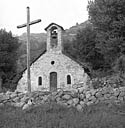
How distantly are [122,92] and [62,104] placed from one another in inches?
122

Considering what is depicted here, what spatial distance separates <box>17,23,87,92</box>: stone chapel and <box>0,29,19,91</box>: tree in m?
6.76

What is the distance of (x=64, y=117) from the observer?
895 centimetres

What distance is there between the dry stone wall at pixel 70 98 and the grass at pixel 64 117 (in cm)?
60

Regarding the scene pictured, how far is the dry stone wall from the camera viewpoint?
11.2 metres

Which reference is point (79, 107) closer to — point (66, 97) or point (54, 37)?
point (66, 97)

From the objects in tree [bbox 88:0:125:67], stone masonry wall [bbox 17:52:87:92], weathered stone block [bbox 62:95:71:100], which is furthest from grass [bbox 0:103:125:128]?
stone masonry wall [bbox 17:52:87:92]

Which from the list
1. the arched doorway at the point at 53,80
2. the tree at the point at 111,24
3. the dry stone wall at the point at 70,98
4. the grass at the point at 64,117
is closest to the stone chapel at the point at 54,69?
the arched doorway at the point at 53,80

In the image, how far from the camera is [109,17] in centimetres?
2025

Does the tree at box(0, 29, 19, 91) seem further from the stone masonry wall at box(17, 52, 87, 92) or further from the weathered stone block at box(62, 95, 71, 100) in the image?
the weathered stone block at box(62, 95, 71, 100)

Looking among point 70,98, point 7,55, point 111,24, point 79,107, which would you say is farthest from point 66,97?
point 7,55

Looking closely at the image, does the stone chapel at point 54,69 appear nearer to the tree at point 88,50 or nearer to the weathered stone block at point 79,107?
the weathered stone block at point 79,107

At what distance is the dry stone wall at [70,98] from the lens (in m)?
11.2

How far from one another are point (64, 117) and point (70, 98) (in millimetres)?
2643

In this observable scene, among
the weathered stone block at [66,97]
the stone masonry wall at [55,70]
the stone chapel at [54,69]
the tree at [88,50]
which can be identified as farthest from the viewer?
the tree at [88,50]
